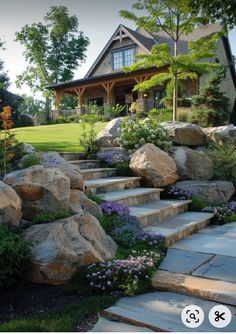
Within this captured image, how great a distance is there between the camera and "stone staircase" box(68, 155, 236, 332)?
8.55ft

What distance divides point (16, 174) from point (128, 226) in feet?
4.64

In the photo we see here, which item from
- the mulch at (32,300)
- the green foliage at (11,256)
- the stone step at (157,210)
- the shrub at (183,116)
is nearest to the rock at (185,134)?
the stone step at (157,210)

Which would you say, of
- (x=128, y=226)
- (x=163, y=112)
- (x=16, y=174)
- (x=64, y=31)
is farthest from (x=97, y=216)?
(x=64, y=31)

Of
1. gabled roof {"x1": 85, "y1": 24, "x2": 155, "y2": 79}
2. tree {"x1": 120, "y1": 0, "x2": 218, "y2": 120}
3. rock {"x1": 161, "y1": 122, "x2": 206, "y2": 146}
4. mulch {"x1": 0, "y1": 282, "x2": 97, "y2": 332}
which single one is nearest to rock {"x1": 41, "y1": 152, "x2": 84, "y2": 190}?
mulch {"x1": 0, "y1": 282, "x2": 97, "y2": 332}

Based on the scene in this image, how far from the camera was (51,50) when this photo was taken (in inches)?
1401

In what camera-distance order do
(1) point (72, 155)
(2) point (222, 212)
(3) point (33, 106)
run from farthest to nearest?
1. (3) point (33, 106)
2. (1) point (72, 155)
3. (2) point (222, 212)

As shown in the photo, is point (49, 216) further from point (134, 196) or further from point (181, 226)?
point (134, 196)

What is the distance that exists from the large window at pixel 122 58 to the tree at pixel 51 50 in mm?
9316

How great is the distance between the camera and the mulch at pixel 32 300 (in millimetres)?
2674

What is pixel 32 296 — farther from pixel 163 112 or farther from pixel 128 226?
pixel 163 112

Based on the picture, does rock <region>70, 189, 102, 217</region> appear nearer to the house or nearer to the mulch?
the mulch

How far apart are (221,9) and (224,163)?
3004 mm

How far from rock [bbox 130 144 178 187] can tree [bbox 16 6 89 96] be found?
2882 cm

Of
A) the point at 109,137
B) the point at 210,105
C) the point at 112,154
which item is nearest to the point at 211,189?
the point at 112,154
